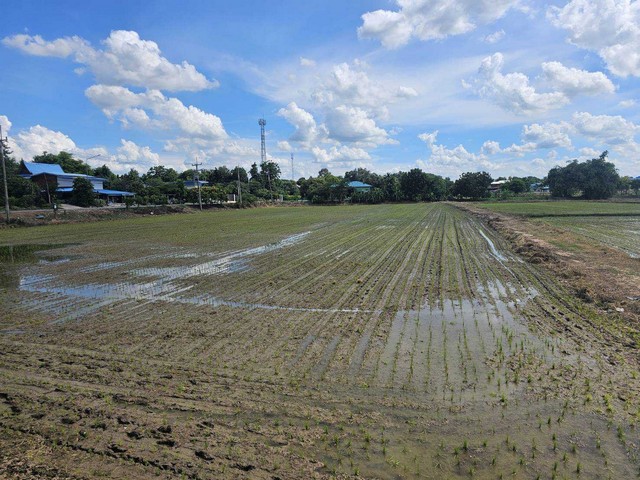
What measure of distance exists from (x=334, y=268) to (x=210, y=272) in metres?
4.21

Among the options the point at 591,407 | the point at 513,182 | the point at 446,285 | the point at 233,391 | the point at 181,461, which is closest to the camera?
the point at 181,461

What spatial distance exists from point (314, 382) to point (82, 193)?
5567 cm

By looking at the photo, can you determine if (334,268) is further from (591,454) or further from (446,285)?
(591,454)

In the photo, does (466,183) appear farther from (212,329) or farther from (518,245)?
(212,329)

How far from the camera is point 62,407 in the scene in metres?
4.75

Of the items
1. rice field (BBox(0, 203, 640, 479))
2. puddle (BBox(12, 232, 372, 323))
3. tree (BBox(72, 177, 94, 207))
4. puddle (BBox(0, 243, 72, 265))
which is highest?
tree (BBox(72, 177, 94, 207))

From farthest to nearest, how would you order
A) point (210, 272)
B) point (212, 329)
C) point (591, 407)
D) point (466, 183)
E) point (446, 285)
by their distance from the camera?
point (466, 183) < point (210, 272) < point (446, 285) < point (212, 329) < point (591, 407)

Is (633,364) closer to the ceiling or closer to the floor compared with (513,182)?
closer to the floor

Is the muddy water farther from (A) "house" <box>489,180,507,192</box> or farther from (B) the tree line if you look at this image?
(A) "house" <box>489,180,507,192</box>

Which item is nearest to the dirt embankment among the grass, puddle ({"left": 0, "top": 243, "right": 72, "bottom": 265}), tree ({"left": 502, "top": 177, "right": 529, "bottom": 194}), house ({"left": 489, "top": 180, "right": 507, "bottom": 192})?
puddle ({"left": 0, "top": 243, "right": 72, "bottom": 265})

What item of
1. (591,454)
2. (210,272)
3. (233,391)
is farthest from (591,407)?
(210,272)

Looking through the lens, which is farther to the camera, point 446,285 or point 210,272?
point 210,272

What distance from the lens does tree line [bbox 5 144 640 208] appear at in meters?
59.1

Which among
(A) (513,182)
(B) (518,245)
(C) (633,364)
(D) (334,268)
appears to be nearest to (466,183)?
(A) (513,182)
